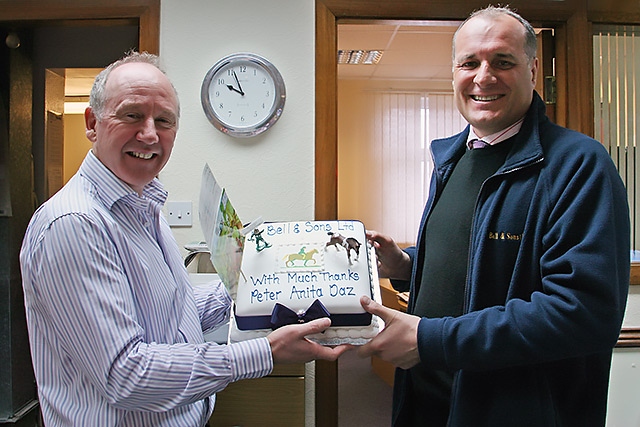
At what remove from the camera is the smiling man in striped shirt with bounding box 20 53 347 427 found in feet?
2.95

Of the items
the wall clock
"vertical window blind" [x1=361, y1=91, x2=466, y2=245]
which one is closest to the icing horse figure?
the wall clock

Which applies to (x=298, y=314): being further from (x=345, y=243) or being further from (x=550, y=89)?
(x=550, y=89)

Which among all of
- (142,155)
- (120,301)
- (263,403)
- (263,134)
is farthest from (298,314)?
(263,134)

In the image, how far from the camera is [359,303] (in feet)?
3.37

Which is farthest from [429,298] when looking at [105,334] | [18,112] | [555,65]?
[18,112]

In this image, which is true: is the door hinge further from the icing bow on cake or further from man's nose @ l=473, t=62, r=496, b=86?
the icing bow on cake

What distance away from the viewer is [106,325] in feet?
2.94

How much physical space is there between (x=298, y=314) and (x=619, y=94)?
2035 millimetres

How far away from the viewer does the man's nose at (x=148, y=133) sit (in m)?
1.03

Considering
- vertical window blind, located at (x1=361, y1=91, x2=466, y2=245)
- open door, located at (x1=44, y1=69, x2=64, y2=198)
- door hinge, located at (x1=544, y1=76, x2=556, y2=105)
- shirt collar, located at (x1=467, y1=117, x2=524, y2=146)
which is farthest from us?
vertical window blind, located at (x1=361, y1=91, x2=466, y2=245)

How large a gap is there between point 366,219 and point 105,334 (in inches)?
181

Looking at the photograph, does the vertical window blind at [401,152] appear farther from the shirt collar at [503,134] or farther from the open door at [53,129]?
the shirt collar at [503,134]

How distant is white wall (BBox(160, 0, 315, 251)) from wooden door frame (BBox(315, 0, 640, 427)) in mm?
44

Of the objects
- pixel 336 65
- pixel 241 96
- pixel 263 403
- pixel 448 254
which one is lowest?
pixel 263 403
